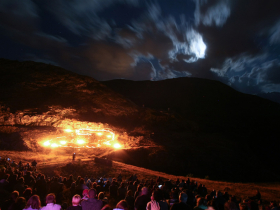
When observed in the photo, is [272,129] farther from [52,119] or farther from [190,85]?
[52,119]

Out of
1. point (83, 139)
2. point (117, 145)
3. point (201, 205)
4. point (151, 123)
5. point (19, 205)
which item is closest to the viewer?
point (19, 205)

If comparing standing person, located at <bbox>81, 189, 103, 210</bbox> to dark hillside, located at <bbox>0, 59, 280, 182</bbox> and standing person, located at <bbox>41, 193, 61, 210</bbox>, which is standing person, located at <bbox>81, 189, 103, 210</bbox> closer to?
standing person, located at <bbox>41, 193, 61, 210</bbox>

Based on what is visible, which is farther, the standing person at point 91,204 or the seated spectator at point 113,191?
the seated spectator at point 113,191

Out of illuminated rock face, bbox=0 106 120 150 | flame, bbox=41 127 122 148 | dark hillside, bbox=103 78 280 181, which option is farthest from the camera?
flame, bbox=41 127 122 148

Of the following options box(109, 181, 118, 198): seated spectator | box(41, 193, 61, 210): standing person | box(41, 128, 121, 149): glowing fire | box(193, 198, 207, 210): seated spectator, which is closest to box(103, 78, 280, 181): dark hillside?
box(41, 128, 121, 149): glowing fire

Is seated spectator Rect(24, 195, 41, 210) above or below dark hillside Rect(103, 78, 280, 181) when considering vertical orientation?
below

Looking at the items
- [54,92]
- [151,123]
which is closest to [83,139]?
[151,123]

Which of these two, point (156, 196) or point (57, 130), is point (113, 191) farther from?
point (57, 130)

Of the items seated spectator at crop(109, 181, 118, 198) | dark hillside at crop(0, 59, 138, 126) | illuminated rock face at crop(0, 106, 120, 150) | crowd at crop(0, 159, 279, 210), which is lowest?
seated spectator at crop(109, 181, 118, 198)

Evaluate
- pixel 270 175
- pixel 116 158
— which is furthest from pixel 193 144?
pixel 116 158

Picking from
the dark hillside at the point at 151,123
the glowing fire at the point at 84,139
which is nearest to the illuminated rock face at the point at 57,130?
the glowing fire at the point at 84,139

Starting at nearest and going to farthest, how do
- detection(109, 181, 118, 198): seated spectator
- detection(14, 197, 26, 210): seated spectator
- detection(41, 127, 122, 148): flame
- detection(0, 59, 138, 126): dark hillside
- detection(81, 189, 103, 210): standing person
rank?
1. detection(14, 197, 26, 210): seated spectator
2. detection(81, 189, 103, 210): standing person
3. detection(109, 181, 118, 198): seated spectator
4. detection(41, 127, 122, 148): flame
5. detection(0, 59, 138, 126): dark hillside

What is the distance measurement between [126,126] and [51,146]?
21.2m

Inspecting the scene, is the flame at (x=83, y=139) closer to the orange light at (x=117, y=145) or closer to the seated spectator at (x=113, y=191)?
the orange light at (x=117, y=145)
